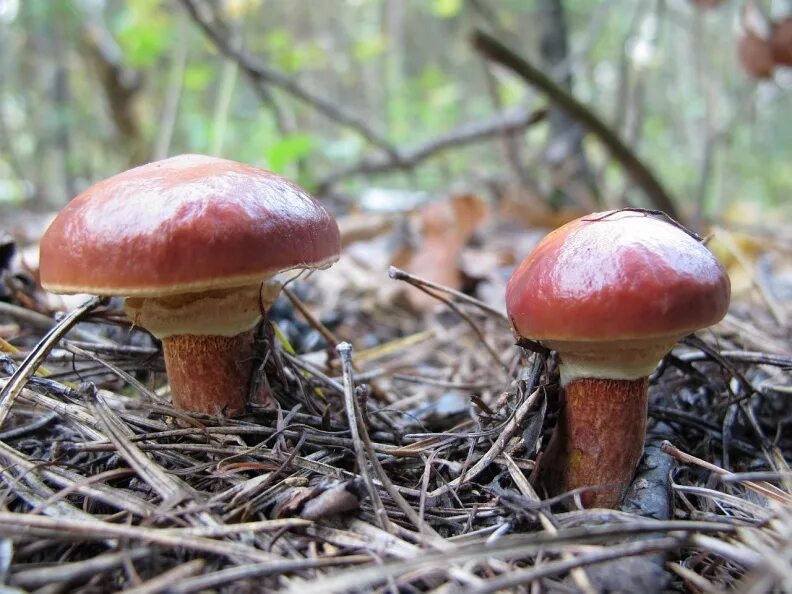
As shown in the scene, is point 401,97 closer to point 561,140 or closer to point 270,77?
point 561,140

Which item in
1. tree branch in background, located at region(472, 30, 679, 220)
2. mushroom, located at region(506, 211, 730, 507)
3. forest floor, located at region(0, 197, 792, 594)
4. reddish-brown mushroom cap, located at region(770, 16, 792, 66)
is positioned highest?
reddish-brown mushroom cap, located at region(770, 16, 792, 66)

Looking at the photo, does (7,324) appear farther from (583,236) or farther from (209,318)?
(583,236)

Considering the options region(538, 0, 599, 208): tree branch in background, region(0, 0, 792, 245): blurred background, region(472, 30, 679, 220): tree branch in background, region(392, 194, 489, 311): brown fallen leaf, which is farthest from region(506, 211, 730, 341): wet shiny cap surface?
region(538, 0, 599, 208): tree branch in background

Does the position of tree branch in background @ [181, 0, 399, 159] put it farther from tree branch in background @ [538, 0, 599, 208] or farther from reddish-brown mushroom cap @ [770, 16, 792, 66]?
reddish-brown mushroom cap @ [770, 16, 792, 66]

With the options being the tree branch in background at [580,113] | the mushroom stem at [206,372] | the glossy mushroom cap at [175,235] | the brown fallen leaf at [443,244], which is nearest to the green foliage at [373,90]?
the tree branch in background at [580,113]

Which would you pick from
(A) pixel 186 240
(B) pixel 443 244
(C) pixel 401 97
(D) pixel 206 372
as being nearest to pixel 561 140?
(B) pixel 443 244

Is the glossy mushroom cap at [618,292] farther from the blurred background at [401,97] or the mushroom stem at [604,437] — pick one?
the blurred background at [401,97]

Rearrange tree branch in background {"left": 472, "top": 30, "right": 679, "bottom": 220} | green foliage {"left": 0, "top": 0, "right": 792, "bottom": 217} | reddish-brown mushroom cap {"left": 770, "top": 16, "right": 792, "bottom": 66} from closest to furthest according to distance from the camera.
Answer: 1. reddish-brown mushroom cap {"left": 770, "top": 16, "right": 792, "bottom": 66}
2. tree branch in background {"left": 472, "top": 30, "right": 679, "bottom": 220}
3. green foliage {"left": 0, "top": 0, "right": 792, "bottom": 217}
